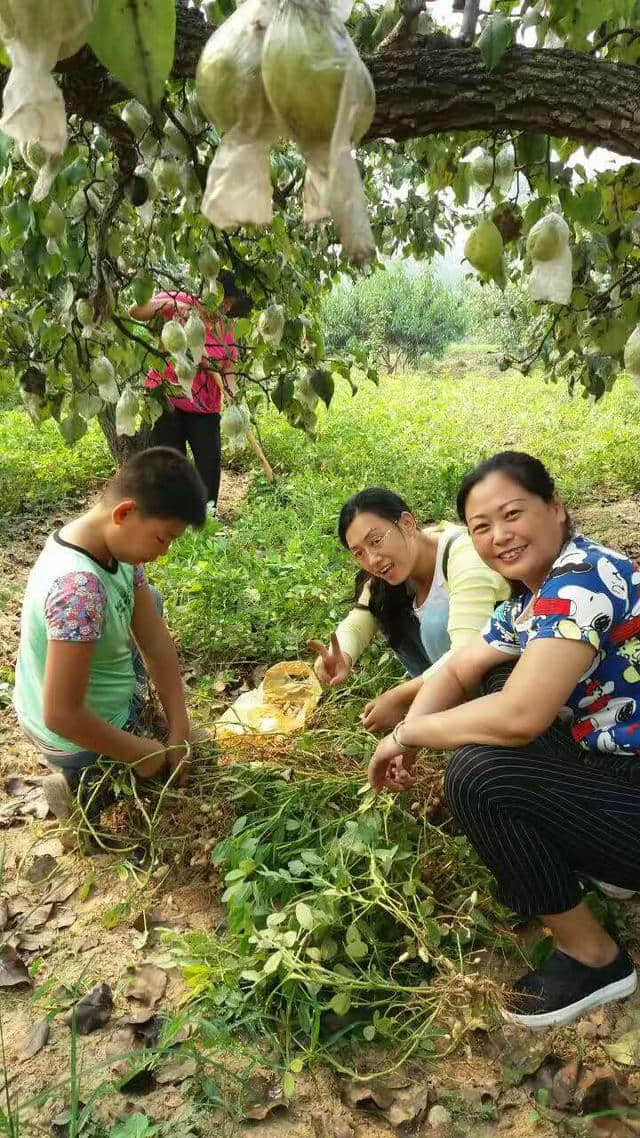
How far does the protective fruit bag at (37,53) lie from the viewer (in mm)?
451

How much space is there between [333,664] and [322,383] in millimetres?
753

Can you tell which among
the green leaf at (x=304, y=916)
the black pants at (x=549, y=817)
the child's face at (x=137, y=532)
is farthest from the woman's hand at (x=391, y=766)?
the child's face at (x=137, y=532)

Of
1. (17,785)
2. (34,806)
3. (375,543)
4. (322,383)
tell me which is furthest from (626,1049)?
(17,785)

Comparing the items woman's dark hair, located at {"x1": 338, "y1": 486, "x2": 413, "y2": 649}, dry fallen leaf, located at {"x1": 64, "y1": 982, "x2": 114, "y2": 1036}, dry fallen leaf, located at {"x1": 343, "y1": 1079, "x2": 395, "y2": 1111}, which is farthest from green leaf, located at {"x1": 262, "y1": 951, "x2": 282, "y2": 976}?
woman's dark hair, located at {"x1": 338, "y1": 486, "x2": 413, "y2": 649}

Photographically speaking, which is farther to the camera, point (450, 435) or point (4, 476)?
point (450, 435)

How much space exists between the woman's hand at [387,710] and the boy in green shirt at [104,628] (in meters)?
0.49

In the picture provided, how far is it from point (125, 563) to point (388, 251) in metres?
2.82

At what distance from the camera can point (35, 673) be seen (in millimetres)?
2025

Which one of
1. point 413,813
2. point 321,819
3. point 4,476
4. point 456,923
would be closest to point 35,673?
point 321,819

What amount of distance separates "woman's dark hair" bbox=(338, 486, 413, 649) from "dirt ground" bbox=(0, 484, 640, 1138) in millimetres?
748

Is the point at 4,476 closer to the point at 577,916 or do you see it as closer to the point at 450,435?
the point at 450,435

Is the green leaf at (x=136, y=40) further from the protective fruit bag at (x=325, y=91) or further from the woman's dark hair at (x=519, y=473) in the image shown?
the woman's dark hair at (x=519, y=473)

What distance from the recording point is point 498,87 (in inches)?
42.6

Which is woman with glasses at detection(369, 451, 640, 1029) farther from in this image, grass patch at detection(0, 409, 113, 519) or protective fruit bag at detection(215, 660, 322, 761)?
grass patch at detection(0, 409, 113, 519)
